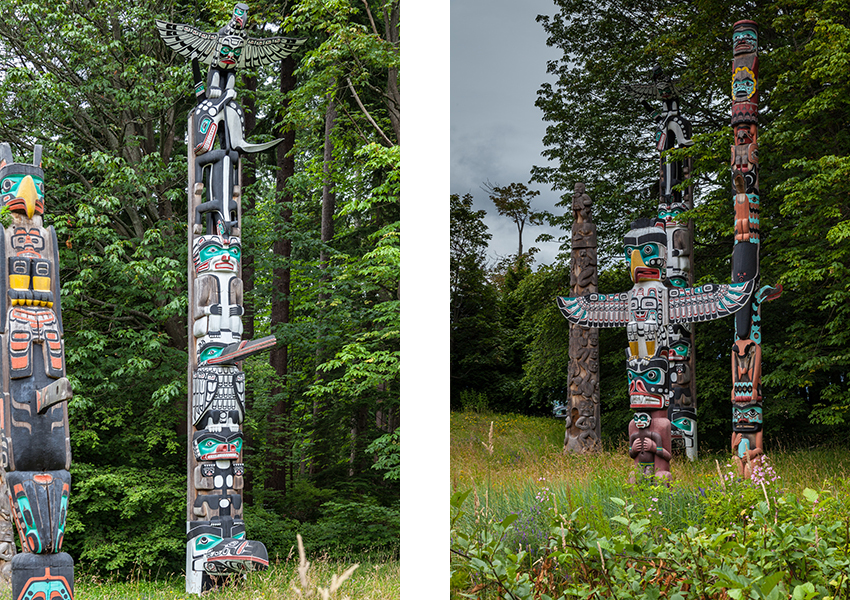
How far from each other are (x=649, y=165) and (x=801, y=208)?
4.06 meters

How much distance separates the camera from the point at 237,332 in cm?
503

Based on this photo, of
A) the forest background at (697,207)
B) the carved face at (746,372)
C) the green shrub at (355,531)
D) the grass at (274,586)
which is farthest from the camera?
the green shrub at (355,531)

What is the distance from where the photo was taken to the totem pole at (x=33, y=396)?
143 inches

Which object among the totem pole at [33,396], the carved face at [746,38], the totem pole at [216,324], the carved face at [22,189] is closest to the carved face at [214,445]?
the totem pole at [216,324]

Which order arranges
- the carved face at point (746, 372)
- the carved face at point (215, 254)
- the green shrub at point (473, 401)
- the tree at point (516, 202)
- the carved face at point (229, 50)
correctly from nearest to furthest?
the carved face at point (746, 372), the carved face at point (215, 254), the carved face at point (229, 50), the green shrub at point (473, 401), the tree at point (516, 202)

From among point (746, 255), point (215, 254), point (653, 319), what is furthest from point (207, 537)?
point (746, 255)

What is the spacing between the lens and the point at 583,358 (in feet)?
25.3

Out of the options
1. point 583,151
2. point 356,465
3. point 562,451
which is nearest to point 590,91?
point 583,151

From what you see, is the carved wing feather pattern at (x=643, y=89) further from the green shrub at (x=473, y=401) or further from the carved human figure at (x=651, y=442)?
the green shrub at (x=473, y=401)

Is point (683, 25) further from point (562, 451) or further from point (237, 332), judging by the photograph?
A: point (237, 332)

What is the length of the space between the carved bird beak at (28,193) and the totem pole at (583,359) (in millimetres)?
5665

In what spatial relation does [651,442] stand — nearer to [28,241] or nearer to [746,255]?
[746,255]

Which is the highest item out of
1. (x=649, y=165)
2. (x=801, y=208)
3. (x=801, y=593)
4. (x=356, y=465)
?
Answer: (x=649, y=165)

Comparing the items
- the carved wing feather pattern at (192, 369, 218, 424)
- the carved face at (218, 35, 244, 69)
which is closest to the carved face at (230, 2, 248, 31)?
the carved face at (218, 35, 244, 69)
